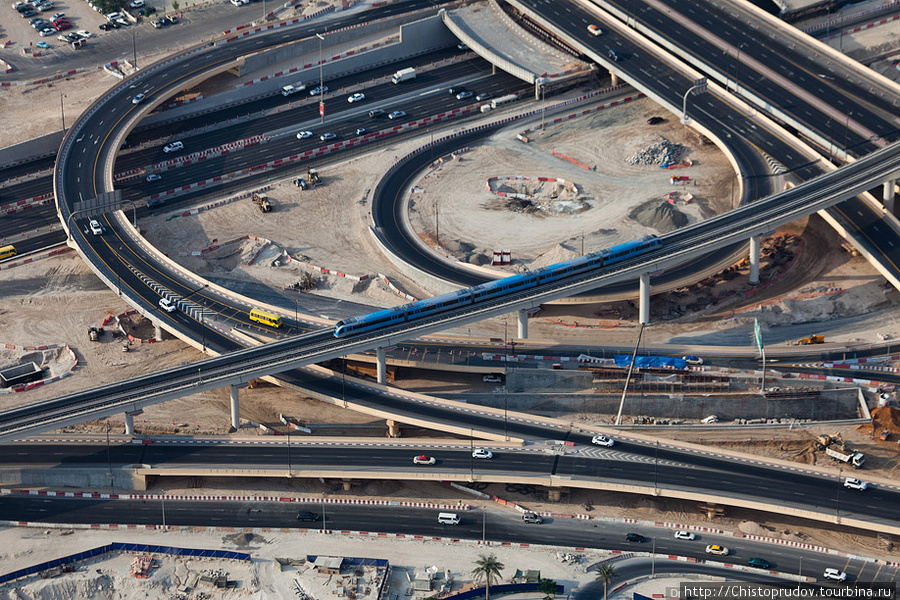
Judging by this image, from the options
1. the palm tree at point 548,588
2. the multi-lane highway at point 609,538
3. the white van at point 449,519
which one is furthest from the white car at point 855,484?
the white van at point 449,519

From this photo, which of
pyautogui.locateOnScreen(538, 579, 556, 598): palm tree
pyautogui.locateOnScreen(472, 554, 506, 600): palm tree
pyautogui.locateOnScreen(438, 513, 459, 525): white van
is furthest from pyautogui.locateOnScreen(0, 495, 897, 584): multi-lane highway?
pyautogui.locateOnScreen(538, 579, 556, 598): palm tree

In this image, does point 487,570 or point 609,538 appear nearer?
point 487,570

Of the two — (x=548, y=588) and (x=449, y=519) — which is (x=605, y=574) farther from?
(x=449, y=519)

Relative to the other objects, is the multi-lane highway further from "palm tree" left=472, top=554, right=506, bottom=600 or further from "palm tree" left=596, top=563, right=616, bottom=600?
"palm tree" left=472, top=554, right=506, bottom=600

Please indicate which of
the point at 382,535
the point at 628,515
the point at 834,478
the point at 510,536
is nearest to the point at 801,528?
the point at 834,478

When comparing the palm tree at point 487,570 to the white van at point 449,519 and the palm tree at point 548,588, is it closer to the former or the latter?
the palm tree at point 548,588

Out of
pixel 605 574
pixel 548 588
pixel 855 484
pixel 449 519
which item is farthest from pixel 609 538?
pixel 855 484

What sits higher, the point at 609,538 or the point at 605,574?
the point at 609,538

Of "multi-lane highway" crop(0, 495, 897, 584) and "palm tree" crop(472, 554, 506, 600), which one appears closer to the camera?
"palm tree" crop(472, 554, 506, 600)
